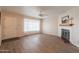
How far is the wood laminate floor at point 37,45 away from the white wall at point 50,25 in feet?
0.48

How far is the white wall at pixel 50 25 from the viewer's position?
2438 millimetres

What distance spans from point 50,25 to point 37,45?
0.69 meters

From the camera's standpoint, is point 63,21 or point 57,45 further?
point 63,21

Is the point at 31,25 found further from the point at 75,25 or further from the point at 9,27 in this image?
the point at 75,25

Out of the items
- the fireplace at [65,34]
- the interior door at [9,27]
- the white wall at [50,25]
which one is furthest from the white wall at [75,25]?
the interior door at [9,27]

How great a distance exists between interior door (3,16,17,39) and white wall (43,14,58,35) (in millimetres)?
842

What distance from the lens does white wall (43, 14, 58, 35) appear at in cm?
244

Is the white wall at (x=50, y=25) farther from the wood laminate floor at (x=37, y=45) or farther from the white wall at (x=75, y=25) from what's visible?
the white wall at (x=75, y=25)

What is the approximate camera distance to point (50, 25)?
247cm

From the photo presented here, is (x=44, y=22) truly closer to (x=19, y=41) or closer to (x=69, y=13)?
(x=69, y=13)

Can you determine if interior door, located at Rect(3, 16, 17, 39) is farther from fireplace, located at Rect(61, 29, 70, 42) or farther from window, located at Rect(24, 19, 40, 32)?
fireplace, located at Rect(61, 29, 70, 42)
